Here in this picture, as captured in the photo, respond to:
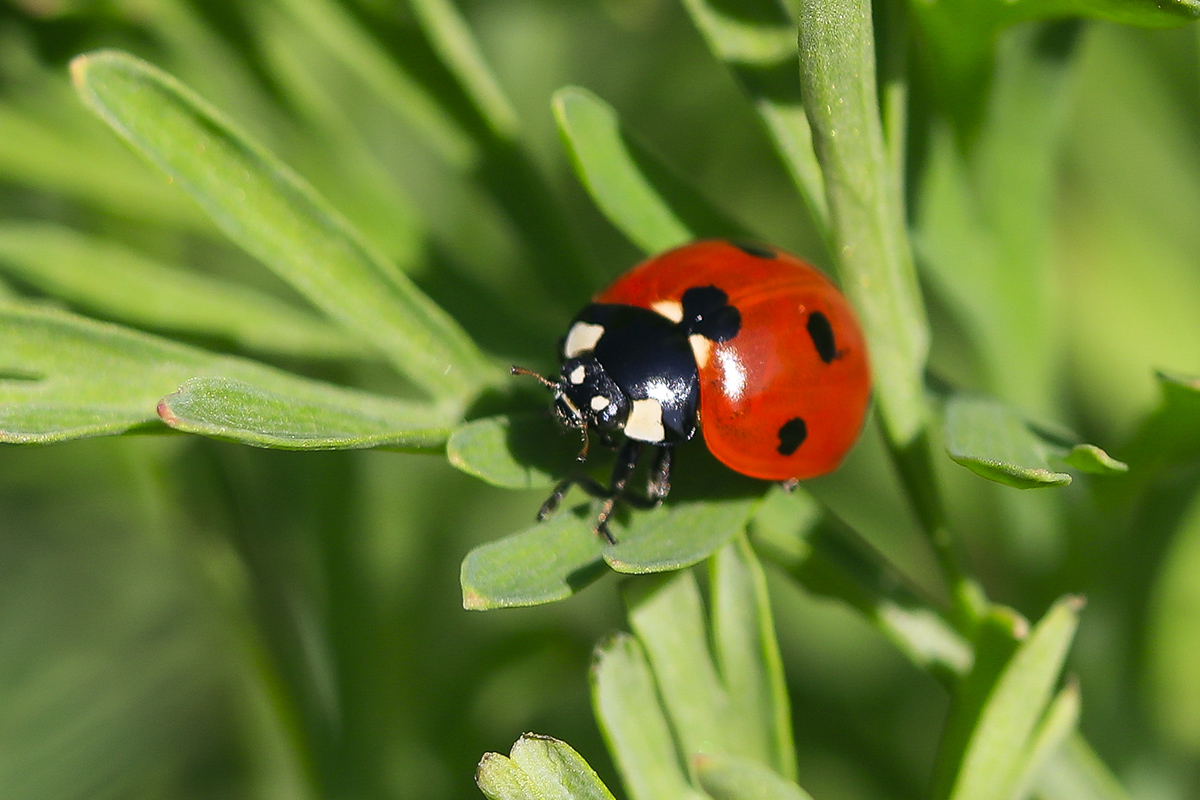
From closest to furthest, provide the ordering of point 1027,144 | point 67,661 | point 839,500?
point 1027,144, point 67,661, point 839,500

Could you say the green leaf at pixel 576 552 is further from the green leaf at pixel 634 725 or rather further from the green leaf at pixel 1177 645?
the green leaf at pixel 1177 645

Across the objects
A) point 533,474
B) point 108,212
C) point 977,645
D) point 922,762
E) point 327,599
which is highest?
point 108,212

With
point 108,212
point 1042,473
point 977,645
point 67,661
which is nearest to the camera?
point 1042,473

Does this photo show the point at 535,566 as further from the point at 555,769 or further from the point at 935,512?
the point at 935,512

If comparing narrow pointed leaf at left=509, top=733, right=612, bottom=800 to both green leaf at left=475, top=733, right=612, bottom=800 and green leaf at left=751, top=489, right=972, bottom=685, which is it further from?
green leaf at left=751, top=489, right=972, bottom=685

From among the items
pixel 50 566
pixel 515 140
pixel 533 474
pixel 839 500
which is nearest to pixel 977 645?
pixel 533 474

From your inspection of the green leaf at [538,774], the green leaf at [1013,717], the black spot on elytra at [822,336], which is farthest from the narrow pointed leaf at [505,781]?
the black spot on elytra at [822,336]

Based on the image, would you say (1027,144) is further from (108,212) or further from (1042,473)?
(108,212)
